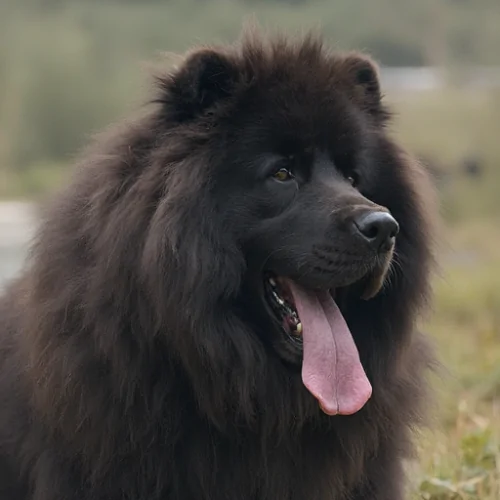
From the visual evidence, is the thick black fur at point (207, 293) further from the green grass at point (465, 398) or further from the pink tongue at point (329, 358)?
the green grass at point (465, 398)

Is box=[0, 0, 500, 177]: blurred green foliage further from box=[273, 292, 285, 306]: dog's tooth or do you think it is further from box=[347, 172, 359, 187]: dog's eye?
box=[273, 292, 285, 306]: dog's tooth

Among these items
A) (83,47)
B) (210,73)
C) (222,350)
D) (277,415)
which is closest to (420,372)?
(277,415)

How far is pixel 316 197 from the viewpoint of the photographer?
3361 millimetres

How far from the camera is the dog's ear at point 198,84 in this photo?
329 cm

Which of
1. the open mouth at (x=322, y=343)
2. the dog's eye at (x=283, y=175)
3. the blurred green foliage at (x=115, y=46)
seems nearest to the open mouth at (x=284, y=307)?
the open mouth at (x=322, y=343)

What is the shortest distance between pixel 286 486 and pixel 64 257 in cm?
126

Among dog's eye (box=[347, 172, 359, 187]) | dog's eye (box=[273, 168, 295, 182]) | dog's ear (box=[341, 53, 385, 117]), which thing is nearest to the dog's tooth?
dog's eye (box=[273, 168, 295, 182])

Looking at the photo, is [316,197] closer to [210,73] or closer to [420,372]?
[210,73]

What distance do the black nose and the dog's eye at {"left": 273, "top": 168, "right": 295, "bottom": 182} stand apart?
1.25 feet

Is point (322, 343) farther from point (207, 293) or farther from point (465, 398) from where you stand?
point (465, 398)

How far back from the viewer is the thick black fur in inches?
126

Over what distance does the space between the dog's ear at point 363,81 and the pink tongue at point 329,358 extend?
880 millimetres

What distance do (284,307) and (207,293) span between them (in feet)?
1.30

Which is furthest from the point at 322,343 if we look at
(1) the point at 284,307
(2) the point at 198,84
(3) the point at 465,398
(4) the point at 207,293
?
(3) the point at 465,398
